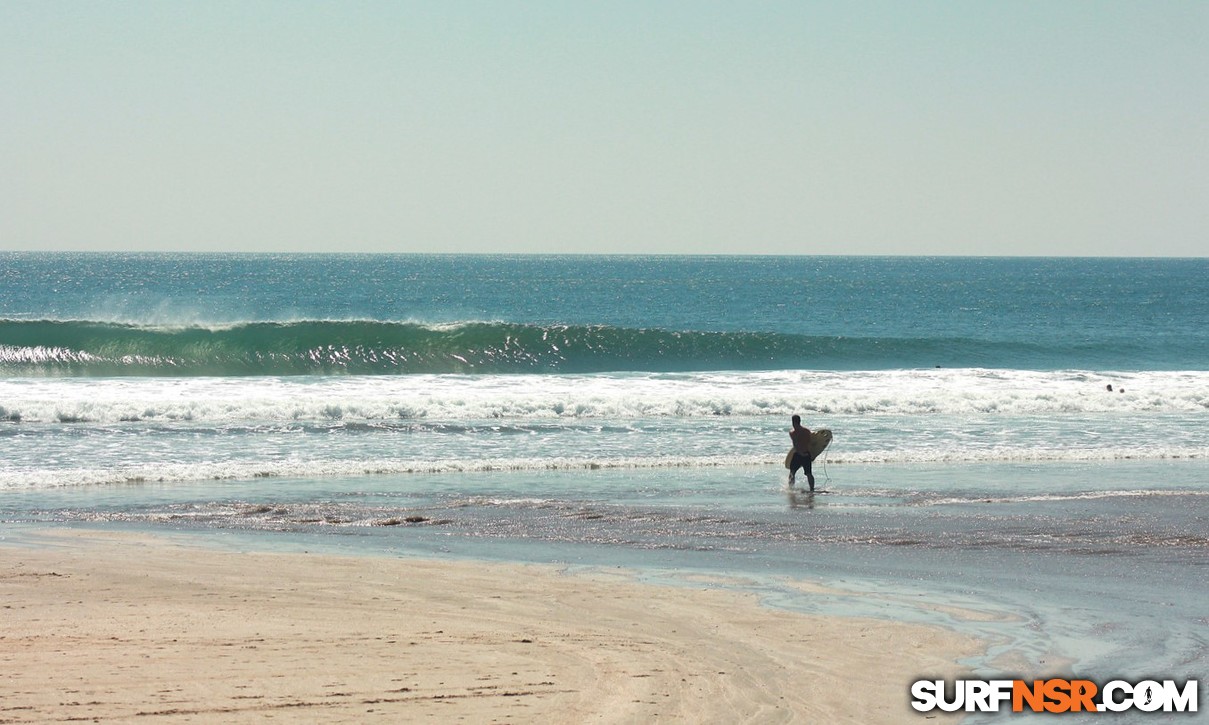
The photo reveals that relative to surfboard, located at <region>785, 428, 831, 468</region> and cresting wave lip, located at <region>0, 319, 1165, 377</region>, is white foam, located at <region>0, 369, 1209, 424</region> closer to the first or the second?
surfboard, located at <region>785, 428, 831, 468</region>

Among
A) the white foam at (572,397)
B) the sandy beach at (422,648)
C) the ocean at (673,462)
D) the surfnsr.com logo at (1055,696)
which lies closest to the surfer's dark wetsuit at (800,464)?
the ocean at (673,462)

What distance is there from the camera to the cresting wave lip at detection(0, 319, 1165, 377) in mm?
36688

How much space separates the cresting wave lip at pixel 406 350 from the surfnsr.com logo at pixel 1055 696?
99.1ft

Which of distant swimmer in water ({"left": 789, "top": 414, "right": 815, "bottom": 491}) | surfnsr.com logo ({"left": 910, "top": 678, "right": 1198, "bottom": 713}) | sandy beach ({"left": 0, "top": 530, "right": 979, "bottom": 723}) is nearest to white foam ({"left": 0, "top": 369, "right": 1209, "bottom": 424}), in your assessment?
distant swimmer in water ({"left": 789, "top": 414, "right": 815, "bottom": 491})

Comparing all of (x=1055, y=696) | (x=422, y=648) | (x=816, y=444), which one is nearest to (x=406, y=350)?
(x=816, y=444)

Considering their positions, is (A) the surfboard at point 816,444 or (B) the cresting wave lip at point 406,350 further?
(B) the cresting wave lip at point 406,350

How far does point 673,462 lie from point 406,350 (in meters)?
22.3

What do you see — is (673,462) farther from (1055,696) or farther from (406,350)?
(406,350)

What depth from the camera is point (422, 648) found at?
7.78 meters

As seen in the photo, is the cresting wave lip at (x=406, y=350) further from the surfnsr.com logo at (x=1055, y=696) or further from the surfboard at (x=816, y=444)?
the surfnsr.com logo at (x=1055, y=696)

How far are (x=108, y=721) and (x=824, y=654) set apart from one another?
438cm

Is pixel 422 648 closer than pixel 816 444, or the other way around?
pixel 422 648

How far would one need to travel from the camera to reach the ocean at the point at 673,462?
10.3 metres

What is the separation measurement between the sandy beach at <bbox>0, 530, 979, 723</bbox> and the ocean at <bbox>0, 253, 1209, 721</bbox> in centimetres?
87
